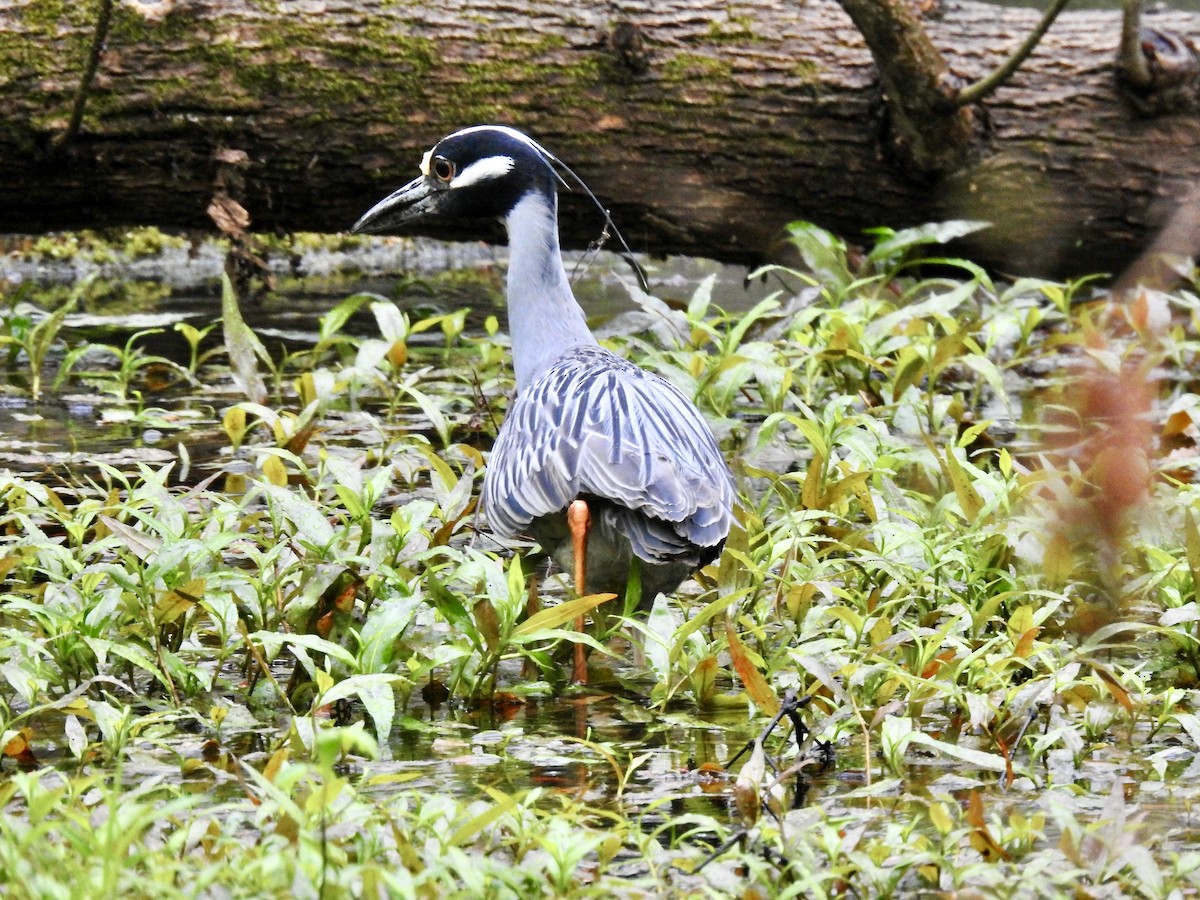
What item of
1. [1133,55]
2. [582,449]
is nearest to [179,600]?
[582,449]

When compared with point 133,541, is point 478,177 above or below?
above

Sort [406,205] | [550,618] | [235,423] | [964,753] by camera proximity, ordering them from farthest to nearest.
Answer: [406,205], [235,423], [550,618], [964,753]

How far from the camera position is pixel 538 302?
5.39 meters

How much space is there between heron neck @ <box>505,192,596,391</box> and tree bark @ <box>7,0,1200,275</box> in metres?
2.03

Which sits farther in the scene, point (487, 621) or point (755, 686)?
point (487, 621)

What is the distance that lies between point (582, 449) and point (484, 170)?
5.13 feet

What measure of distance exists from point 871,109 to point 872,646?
444cm

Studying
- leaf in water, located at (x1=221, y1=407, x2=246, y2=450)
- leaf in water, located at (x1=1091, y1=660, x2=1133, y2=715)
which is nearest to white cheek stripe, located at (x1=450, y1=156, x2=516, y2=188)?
leaf in water, located at (x1=221, y1=407, x2=246, y2=450)

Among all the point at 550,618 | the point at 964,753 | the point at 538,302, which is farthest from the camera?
the point at 538,302

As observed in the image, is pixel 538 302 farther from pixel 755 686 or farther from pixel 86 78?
pixel 86 78

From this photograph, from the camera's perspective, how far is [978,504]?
4648 millimetres

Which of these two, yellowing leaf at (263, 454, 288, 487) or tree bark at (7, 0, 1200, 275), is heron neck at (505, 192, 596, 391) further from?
tree bark at (7, 0, 1200, 275)

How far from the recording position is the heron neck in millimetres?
5367

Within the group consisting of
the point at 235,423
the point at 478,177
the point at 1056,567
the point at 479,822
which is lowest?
the point at 235,423
